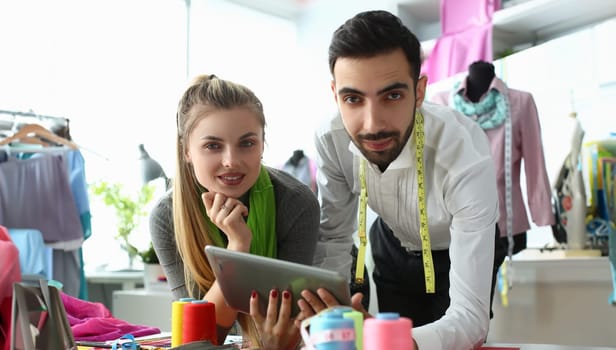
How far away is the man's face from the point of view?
4.88 feet

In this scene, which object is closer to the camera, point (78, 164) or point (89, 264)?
point (78, 164)

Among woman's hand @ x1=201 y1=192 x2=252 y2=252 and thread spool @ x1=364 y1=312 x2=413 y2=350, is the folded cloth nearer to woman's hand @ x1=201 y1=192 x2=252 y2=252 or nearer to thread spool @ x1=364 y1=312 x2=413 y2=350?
woman's hand @ x1=201 y1=192 x2=252 y2=252

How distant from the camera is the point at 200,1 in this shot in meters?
4.83

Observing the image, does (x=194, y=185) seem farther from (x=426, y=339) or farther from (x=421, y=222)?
(x=426, y=339)

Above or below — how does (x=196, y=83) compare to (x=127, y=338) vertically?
above

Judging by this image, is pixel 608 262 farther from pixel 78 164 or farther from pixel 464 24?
pixel 78 164

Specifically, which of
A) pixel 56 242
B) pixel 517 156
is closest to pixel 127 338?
pixel 56 242

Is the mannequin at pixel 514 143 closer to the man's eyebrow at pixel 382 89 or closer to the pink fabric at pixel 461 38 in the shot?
the pink fabric at pixel 461 38

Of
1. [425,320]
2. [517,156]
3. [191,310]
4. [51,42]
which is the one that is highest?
[51,42]

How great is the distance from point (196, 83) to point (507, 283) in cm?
194

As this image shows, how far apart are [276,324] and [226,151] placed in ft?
1.72

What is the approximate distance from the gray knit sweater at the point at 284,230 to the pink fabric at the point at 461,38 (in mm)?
2296

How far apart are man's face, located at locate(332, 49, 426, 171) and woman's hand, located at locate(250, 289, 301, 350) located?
456 millimetres

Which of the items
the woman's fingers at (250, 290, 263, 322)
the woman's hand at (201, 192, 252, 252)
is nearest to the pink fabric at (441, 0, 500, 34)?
the woman's hand at (201, 192, 252, 252)
